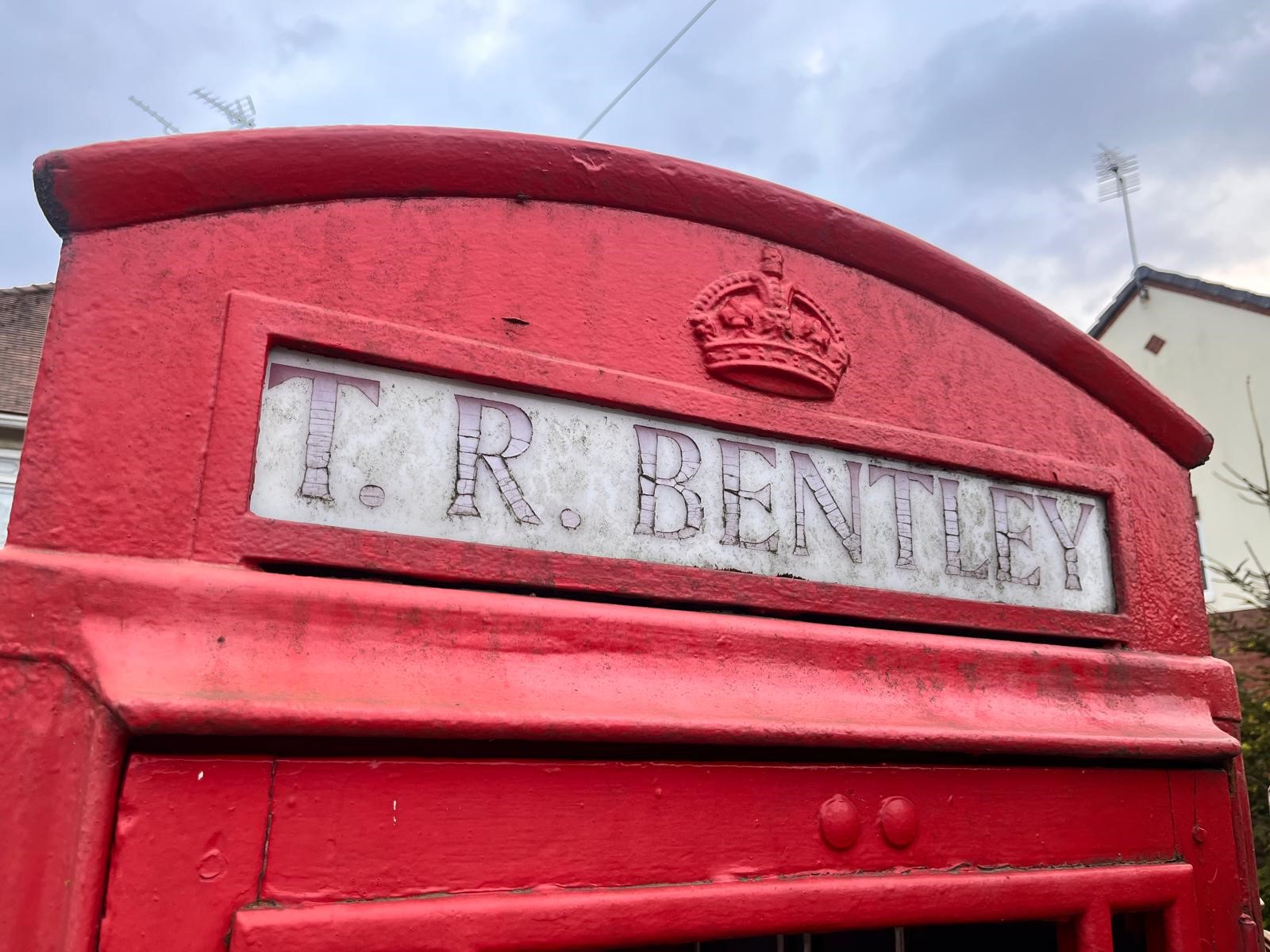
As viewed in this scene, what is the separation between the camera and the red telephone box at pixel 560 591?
5.47 ft

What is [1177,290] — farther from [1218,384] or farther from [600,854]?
[600,854]

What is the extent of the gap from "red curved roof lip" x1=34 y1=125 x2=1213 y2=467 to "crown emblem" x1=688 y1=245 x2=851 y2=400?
17cm

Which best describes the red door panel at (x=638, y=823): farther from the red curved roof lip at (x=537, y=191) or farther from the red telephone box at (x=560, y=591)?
the red curved roof lip at (x=537, y=191)

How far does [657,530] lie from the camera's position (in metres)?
2.21

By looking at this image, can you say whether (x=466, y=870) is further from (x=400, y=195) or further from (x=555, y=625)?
(x=400, y=195)

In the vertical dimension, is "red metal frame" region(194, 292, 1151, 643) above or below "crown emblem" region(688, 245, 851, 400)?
below

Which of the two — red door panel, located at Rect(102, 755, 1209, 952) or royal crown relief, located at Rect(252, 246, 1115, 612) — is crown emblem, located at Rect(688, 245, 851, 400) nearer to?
royal crown relief, located at Rect(252, 246, 1115, 612)

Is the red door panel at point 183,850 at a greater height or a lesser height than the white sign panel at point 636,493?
lesser

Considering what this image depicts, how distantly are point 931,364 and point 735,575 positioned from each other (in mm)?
937

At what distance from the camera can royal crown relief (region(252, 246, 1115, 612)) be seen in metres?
1.95

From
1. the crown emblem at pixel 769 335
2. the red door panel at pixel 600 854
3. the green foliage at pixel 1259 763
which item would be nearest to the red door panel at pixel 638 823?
the red door panel at pixel 600 854

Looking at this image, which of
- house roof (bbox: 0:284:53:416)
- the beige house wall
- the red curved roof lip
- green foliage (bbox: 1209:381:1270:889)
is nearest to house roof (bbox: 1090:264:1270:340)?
the beige house wall

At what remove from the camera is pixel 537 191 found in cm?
232

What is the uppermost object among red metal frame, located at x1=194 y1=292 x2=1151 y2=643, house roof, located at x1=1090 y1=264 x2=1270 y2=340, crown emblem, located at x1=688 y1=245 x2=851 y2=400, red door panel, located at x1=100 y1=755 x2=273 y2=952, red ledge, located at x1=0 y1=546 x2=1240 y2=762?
house roof, located at x1=1090 y1=264 x2=1270 y2=340
